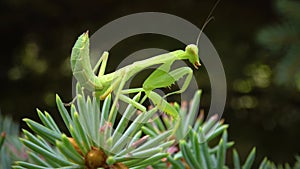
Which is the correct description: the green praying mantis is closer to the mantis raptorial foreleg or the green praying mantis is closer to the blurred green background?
the mantis raptorial foreleg

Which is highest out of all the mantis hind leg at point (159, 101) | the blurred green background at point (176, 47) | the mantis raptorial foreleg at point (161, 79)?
the blurred green background at point (176, 47)

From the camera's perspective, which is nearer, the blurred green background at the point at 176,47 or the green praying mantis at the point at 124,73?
the green praying mantis at the point at 124,73

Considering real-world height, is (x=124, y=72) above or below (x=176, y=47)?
below

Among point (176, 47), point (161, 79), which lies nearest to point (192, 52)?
point (161, 79)

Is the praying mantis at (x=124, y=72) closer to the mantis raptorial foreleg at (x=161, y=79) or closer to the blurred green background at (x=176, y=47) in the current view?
the mantis raptorial foreleg at (x=161, y=79)

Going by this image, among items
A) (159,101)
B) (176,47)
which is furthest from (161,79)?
(176,47)

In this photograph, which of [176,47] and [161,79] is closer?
[161,79]

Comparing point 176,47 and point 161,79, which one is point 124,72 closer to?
point 161,79

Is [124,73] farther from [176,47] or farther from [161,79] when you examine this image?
[176,47]

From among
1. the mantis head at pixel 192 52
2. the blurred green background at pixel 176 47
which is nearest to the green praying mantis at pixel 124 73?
the mantis head at pixel 192 52

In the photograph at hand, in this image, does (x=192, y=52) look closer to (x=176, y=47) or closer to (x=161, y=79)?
(x=161, y=79)

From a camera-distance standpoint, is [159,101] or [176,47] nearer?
[159,101]
